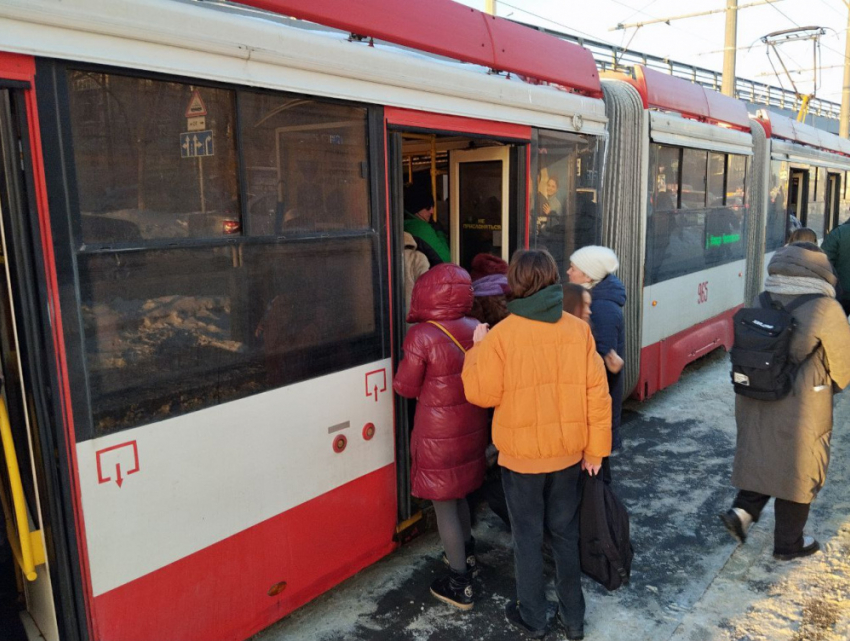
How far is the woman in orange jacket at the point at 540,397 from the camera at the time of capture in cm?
277

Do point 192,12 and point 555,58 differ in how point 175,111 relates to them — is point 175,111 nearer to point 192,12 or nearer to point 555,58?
point 192,12

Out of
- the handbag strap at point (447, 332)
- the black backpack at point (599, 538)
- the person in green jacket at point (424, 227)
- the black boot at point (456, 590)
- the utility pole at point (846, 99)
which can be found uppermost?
the utility pole at point (846, 99)

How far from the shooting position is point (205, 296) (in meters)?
2.52

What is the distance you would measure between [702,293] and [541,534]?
4532mm

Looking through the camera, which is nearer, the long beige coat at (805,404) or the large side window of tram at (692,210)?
the long beige coat at (805,404)

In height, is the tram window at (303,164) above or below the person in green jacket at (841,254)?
above

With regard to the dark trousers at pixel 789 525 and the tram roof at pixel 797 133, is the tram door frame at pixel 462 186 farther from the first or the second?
the tram roof at pixel 797 133

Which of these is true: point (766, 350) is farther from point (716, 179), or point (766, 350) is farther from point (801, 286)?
point (716, 179)

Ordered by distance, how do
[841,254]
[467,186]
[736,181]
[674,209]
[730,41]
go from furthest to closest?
[730,41], [736,181], [841,254], [674,209], [467,186]

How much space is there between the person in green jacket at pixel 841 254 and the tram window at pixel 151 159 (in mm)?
5966

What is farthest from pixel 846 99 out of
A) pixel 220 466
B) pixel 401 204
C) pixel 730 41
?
pixel 220 466

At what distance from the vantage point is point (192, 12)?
7.80 ft

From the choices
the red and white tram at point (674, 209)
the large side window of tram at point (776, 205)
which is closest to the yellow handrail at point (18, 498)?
the red and white tram at point (674, 209)

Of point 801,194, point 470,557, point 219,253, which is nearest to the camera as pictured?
point 219,253
